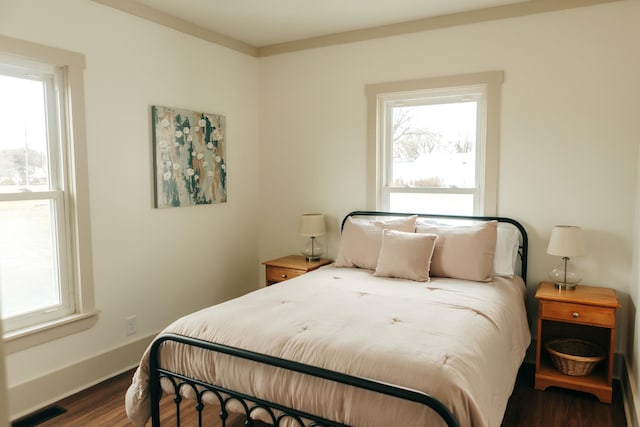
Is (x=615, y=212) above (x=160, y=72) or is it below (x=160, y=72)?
below

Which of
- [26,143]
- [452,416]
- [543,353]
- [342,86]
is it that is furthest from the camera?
[342,86]

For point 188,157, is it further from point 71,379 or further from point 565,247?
point 565,247

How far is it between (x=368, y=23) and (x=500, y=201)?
68.4 inches

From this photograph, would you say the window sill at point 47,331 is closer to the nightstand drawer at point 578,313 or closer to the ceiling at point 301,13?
the ceiling at point 301,13

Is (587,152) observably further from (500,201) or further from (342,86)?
(342,86)

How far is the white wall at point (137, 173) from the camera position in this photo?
2939 millimetres

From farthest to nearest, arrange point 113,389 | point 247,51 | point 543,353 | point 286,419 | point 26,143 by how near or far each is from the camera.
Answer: point 247,51 < point 543,353 < point 113,389 < point 26,143 < point 286,419

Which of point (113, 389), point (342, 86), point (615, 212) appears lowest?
point (113, 389)

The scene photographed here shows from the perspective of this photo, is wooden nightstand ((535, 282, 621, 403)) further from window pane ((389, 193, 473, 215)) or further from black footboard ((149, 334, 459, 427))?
black footboard ((149, 334, 459, 427))

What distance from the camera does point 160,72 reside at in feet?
11.7

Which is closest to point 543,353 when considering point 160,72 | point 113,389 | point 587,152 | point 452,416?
point 587,152

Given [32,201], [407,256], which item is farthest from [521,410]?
[32,201]

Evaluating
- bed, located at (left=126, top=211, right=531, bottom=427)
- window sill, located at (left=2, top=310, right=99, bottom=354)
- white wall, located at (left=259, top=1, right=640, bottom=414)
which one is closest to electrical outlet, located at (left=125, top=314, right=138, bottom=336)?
window sill, located at (left=2, top=310, right=99, bottom=354)

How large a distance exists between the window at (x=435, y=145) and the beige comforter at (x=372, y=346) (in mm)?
971
